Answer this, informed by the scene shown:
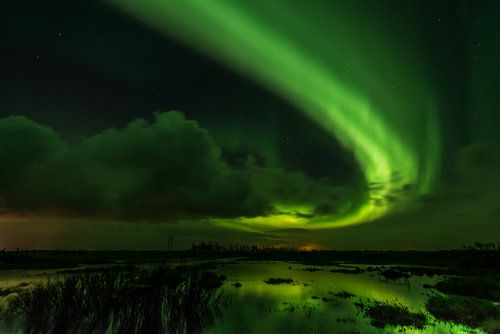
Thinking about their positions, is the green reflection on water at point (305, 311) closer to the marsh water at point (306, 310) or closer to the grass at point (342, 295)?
the marsh water at point (306, 310)

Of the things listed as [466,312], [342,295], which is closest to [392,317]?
[466,312]

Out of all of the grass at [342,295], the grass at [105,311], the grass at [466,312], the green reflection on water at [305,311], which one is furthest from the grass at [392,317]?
the grass at [105,311]

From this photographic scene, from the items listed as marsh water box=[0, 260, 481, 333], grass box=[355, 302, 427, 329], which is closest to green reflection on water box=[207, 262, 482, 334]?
marsh water box=[0, 260, 481, 333]

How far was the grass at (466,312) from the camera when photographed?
18078 mm

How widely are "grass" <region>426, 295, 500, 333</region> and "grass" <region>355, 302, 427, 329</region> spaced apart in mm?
1709

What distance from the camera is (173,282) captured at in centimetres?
2247

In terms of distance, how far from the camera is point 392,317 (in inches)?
773

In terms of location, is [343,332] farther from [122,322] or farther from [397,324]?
[122,322]

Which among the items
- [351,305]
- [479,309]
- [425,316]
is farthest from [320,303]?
[479,309]

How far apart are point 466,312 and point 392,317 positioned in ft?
15.5

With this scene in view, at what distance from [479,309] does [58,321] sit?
23.8m

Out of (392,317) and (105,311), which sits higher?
(105,311)

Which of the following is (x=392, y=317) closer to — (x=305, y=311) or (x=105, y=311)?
(x=305, y=311)

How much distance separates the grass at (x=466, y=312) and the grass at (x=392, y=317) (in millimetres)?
1709
